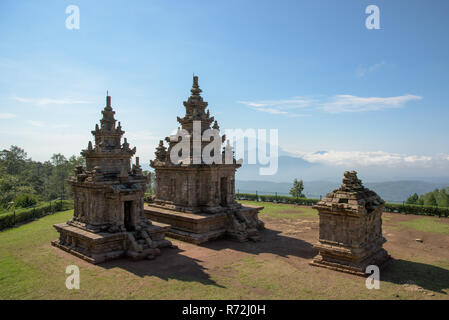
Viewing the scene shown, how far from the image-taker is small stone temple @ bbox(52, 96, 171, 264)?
589 inches

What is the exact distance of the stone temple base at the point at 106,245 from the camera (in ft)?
47.4

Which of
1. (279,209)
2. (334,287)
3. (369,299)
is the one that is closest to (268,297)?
(334,287)

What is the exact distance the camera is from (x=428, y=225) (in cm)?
2425

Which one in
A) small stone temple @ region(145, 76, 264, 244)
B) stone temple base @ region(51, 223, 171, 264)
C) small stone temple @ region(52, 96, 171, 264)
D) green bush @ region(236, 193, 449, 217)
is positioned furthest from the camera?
green bush @ region(236, 193, 449, 217)

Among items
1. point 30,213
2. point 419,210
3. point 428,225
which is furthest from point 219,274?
point 419,210

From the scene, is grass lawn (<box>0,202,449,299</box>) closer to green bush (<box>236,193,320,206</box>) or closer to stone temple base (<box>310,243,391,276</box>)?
stone temple base (<box>310,243,391,276</box>)

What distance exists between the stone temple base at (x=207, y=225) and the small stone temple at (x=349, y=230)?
613cm

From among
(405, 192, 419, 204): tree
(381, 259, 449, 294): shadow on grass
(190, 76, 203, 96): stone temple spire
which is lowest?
(381, 259, 449, 294): shadow on grass

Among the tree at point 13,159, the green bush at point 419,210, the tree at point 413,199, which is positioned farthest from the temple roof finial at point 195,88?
the tree at point 13,159

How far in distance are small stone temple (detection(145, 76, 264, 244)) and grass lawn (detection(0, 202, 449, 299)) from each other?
1.28 m

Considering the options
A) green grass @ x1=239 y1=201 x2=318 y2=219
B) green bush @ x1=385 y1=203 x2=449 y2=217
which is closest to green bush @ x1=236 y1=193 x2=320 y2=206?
green grass @ x1=239 y1=201 x2=318 y2=219

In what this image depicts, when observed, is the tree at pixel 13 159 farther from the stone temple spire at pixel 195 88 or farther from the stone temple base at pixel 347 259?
the stone temple base at pixel 347 259

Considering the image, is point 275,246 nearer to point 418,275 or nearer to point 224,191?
point 224,191

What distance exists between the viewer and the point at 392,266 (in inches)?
565
